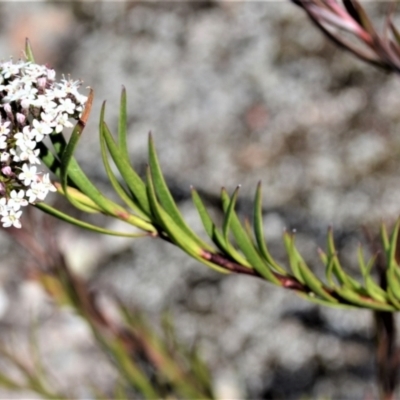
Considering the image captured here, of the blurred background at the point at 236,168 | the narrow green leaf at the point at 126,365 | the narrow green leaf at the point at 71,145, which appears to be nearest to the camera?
the narrow green leaf at the point at 71,145

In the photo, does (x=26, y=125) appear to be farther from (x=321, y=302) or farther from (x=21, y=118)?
(x=321, y=302)

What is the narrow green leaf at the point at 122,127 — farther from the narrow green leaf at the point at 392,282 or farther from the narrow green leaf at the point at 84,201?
the narrow green leaf at the point at 392,282

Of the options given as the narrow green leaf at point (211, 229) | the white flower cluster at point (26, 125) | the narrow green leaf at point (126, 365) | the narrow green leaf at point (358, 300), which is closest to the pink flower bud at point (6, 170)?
the white flower cluster at point (26, 125)

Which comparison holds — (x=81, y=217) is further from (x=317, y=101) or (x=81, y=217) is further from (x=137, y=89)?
(x=317, y=101)

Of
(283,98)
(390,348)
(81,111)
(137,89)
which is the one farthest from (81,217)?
(81,111)

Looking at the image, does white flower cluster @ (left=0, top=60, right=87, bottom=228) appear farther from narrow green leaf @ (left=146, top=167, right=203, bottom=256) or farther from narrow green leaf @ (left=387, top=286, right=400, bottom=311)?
narrow green leaf @ (left=387, top=286, right=400, bottom=311)

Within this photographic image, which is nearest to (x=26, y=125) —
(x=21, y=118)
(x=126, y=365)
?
(x=21, y=118)
